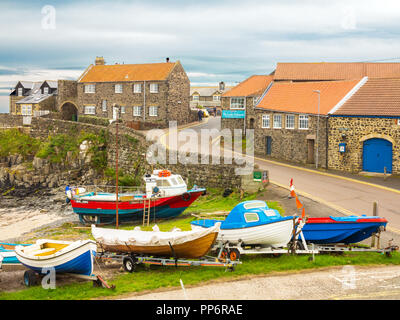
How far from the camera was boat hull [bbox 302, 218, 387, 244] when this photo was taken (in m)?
16.5

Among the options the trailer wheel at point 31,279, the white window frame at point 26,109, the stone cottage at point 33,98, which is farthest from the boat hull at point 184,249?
the white window frame at point 26,109

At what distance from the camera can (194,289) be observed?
45.3 ft

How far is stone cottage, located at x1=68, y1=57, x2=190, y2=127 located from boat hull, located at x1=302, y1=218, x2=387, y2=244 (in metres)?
35.7

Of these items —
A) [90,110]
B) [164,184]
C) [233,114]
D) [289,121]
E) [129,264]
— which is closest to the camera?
[129,264]

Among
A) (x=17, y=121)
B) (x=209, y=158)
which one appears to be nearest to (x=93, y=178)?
(x=209, y=158)

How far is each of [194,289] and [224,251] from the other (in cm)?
301

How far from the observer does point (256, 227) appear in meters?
16.3

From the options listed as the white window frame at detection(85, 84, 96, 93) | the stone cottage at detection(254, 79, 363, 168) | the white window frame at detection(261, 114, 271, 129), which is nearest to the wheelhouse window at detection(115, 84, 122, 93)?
the white window frame at detection(85, 84, 96, 93)

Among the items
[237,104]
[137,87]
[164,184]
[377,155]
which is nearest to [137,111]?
[137,87]

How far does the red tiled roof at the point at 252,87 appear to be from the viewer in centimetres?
4580

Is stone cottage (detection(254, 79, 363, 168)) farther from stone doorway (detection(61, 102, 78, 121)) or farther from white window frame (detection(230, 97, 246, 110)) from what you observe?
stone doorway (detection(61, 102, 78, 121))

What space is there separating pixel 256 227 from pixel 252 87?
3232 cm

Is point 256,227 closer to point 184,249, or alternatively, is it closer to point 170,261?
point 184,249
